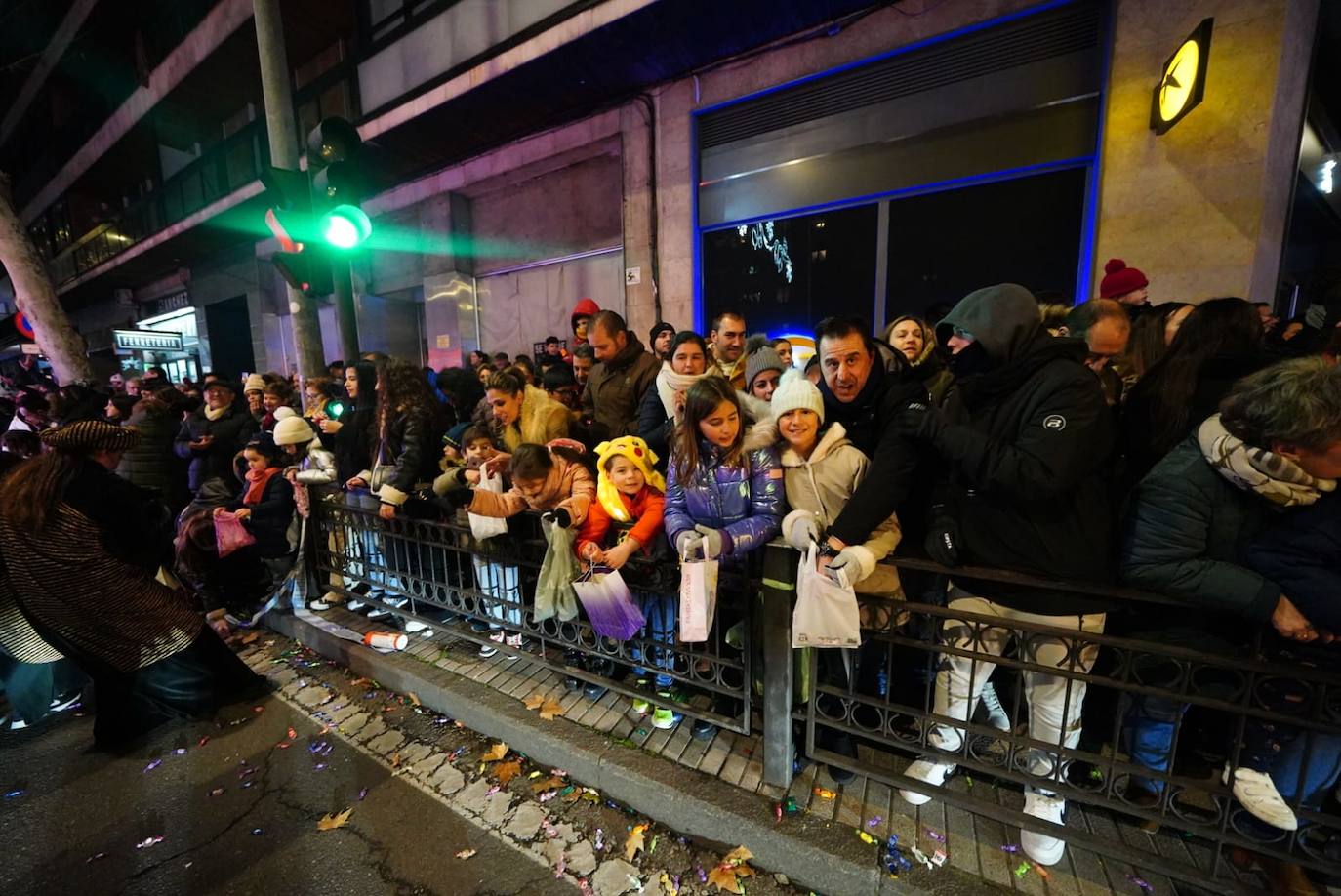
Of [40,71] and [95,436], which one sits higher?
[40,71]

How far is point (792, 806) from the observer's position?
245 cm

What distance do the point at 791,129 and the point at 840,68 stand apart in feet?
2.95

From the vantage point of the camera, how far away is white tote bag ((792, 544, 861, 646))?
7.08 ft

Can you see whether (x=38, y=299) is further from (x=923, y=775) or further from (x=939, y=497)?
(x=923, y=775)

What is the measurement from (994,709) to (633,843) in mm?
1912

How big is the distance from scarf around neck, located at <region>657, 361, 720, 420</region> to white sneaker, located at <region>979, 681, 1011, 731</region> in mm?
2317

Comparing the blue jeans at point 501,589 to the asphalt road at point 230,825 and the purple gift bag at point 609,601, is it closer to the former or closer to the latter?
the purple gift bag at point 609,601

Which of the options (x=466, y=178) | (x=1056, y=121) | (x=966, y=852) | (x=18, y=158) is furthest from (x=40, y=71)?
(x=966, y=852)

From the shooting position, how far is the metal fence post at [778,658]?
7.82 ft

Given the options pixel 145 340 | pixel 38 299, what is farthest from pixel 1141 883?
pixel 145 340

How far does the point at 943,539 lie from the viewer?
7.40 ft

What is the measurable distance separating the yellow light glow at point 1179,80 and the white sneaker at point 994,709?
5772mm

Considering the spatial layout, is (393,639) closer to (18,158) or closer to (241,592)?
(241,592)

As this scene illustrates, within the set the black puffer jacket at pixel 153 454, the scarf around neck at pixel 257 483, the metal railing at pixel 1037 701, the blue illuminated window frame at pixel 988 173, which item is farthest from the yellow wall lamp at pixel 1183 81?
the black puffer jacket at pixel 153 454
